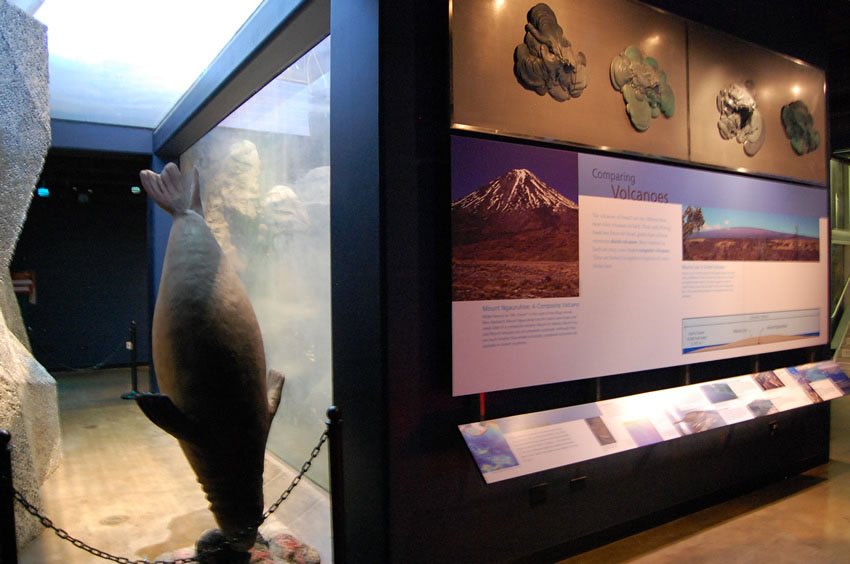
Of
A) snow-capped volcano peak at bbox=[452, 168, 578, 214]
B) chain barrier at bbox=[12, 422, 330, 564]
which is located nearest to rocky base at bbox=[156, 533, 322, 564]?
chain barrier at bbox=[12, 422, 330, 564]

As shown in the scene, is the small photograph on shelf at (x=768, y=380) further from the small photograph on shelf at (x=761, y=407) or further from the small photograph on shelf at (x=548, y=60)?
the small photograph on shelf at (x=548, y=60)

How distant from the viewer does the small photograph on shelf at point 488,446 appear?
2596mm

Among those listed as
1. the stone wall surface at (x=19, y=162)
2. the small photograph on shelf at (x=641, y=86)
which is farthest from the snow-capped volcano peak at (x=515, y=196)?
the stone wall surface at (x=19, y=162)

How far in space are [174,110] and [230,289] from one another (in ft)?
15.0

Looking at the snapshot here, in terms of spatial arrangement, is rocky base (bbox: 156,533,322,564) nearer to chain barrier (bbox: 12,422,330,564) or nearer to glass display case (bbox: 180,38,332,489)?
chain barrier (bbox: 12,422,330,564)

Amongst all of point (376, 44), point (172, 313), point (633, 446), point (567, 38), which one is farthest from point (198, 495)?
point (567, 38)

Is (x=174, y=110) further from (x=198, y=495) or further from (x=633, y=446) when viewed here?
(x=633, y=446)

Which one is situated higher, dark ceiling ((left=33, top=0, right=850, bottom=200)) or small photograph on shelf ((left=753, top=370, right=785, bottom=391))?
dark ceiling ((left=33, top=0, right=850, bottom=200))

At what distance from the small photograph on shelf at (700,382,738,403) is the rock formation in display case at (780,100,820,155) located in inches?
73.7

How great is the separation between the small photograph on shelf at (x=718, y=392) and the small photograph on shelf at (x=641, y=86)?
160 centimetres

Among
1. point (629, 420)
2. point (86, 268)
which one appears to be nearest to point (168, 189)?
point (629, 420)

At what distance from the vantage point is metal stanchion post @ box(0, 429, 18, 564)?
1921 millimetres

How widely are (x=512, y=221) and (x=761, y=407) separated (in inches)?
86.4

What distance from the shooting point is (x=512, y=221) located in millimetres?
2836
